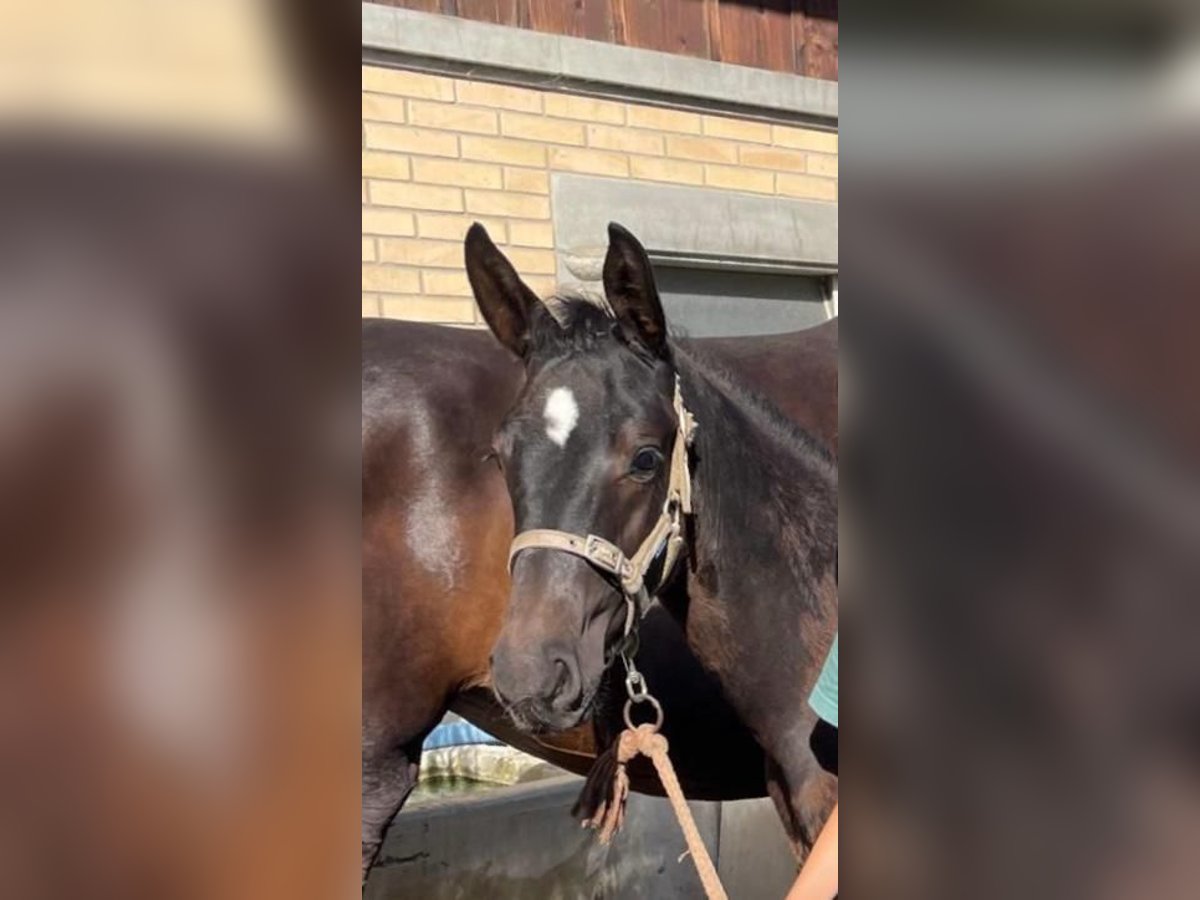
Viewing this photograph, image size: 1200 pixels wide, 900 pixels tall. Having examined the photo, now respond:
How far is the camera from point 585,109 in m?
1.14

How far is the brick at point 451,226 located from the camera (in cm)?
108

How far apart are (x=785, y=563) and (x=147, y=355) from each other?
0.91 meters

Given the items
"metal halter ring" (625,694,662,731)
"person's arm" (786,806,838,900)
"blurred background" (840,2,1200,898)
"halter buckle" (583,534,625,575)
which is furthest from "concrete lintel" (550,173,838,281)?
"blurred background" (840,2,1200,898)

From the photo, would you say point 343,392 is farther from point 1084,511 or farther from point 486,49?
point 486,49

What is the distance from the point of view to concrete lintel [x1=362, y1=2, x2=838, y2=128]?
1.04 meters

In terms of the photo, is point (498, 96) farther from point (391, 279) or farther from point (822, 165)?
point (822, 165)

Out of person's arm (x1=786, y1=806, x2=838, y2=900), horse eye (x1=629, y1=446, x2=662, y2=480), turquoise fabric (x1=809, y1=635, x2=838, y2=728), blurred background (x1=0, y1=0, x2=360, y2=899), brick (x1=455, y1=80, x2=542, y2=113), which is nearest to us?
blurred background (x1=0, y1=0, x2=360, y2=899)

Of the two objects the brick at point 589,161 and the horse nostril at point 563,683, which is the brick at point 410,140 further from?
the horse nostril at point 563,683

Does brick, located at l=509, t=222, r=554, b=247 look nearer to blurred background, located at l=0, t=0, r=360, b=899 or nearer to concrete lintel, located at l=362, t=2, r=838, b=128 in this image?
concrete lintel, located at l=362, t=2, r=838, b=128

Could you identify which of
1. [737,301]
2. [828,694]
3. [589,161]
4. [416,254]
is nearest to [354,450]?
[828,694]

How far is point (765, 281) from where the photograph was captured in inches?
50.2

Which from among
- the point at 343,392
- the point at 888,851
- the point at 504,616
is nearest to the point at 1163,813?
the point at 888,851

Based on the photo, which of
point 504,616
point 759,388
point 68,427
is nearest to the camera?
point 68,427

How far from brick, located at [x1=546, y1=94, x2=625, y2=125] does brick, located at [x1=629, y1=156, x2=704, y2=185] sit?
4cm
